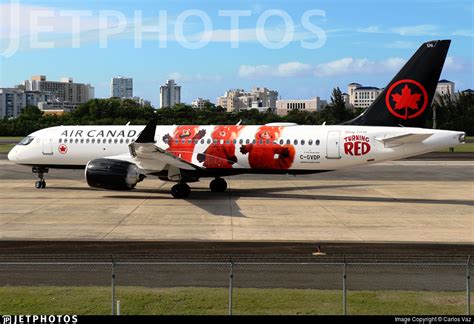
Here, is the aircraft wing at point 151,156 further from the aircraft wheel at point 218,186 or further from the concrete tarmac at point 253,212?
the aircraft wheel at point 218,186

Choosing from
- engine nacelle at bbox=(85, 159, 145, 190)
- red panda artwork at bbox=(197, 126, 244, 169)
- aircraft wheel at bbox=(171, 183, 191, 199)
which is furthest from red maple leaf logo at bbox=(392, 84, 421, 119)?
engine nacelle at bbox=(85, 159, 145, 190)

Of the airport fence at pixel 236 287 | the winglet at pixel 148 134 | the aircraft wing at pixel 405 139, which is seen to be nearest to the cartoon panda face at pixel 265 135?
the aircraft wing at pixel 405 139

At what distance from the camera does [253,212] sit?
26.3m

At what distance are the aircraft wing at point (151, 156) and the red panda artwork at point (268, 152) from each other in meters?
3.16

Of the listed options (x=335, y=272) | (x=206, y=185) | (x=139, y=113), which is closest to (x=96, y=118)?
(x=139, y=113)

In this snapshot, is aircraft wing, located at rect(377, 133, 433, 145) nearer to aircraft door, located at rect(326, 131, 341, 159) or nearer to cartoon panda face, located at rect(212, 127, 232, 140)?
aircraft door, located at rect(326, 131, 341, 159)

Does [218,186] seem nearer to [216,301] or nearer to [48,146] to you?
[48,146]

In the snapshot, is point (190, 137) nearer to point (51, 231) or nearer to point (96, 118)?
point (51, 231)

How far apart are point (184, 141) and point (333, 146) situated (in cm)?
841

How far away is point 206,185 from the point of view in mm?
36281

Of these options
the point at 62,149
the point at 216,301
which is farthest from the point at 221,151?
the point at 216,301

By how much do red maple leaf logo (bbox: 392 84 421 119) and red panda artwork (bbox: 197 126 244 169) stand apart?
27.8 feet

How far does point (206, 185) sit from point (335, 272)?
2091 cm

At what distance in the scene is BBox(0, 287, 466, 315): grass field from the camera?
12.4 m
